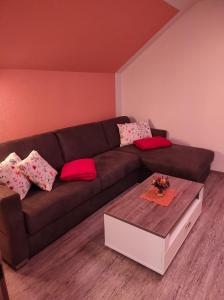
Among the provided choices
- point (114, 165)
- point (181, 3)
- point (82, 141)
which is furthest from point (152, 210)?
point (181, 3)

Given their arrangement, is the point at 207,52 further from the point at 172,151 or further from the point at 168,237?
the point at 168,237

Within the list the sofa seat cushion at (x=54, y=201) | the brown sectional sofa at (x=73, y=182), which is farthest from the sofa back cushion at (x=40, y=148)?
the sofa seat cushion at (x=54, y=201)

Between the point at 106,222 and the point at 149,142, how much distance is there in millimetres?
1700

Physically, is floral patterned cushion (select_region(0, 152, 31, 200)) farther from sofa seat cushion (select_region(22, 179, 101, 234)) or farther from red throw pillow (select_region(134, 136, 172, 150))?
red throw pillow (select_region(134, 136, 172, 150))

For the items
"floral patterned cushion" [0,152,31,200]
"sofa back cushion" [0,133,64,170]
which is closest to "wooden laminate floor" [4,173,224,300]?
"floral patterned cushion" [0,152,31,200]

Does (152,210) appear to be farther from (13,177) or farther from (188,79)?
(188,79)

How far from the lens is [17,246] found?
1.72m

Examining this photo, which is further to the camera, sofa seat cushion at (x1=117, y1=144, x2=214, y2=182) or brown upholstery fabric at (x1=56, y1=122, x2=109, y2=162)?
brown upholstery fabric at (x1=56, y1=122, x2=109, y2=162)

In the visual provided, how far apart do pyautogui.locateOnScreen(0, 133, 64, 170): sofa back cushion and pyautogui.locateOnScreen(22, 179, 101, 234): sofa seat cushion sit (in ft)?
1.17

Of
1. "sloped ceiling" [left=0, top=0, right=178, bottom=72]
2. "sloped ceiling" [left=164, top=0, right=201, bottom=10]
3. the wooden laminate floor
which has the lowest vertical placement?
the wooden laminate floor

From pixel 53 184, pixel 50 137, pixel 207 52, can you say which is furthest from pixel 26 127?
pixel 207 52

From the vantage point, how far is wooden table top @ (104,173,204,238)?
1.69m

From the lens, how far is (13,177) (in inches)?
77.3

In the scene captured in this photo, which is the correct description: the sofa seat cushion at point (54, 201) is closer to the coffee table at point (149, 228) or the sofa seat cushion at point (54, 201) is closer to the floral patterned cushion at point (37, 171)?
the floral patterned cushion at point (37, 171)
